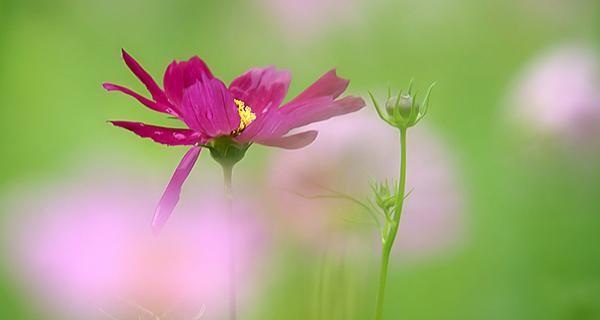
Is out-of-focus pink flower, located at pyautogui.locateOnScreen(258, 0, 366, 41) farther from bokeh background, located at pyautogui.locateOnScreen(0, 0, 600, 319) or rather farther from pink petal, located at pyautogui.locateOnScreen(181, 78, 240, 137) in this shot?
pink petal, located at pyautogui.locateOnScreen(181, 78, 240, 137)

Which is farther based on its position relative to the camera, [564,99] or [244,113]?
[564,99]

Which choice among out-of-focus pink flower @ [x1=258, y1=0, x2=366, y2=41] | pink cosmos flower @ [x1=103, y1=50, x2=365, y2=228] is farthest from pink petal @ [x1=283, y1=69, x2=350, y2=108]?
out-of-focus pink flower @ [x1=258, y1=0, x2=366, y2=41]

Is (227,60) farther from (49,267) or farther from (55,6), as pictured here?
(49,267)

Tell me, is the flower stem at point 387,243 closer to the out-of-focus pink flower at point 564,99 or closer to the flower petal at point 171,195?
the flower petal at point 171,195

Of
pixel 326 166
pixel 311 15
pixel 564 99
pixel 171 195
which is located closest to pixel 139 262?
pixel 171 195

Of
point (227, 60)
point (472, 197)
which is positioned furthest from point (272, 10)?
point (472, 197)

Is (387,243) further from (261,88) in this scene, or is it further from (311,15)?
(311,15)
